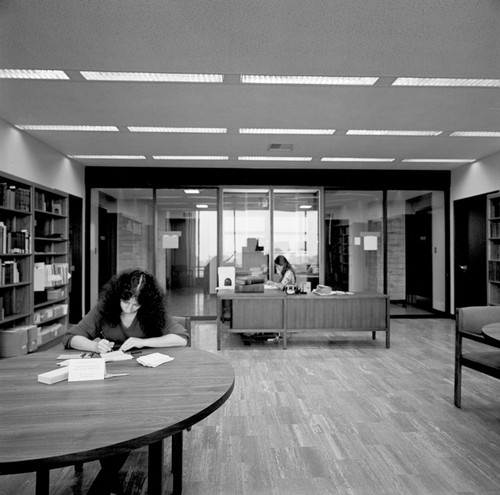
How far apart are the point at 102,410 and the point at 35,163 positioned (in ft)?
17.6

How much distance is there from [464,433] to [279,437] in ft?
4.50

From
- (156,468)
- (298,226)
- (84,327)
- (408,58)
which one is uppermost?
(408,58)

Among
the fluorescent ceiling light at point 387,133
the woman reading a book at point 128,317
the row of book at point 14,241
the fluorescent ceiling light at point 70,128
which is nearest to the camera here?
the woman reading a book at point 128,317

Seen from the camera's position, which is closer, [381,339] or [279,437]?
[279,437]

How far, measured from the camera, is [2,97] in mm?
4215

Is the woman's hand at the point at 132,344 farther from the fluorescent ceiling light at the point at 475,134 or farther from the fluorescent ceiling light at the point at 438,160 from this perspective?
the fluorescent ceiling light at the point at 438,160

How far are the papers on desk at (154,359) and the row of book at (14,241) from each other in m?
3.53

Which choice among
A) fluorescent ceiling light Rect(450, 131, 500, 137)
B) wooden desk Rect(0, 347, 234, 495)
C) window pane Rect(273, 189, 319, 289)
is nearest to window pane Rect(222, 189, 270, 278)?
window pane Rect(273, 189, 319, 289)

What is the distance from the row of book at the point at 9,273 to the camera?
475 cm

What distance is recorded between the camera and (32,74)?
367 cm

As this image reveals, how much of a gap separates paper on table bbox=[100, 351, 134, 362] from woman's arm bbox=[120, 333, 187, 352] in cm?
9

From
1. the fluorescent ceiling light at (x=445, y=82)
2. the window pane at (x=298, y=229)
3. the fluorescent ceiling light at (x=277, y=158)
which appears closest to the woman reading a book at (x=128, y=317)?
the fluorescent ceiling light at (x=445, y=82)

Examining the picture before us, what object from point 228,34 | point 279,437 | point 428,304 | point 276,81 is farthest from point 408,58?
point 428,304

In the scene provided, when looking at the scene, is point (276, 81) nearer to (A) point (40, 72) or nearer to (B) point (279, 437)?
(A) point (40, 72)
